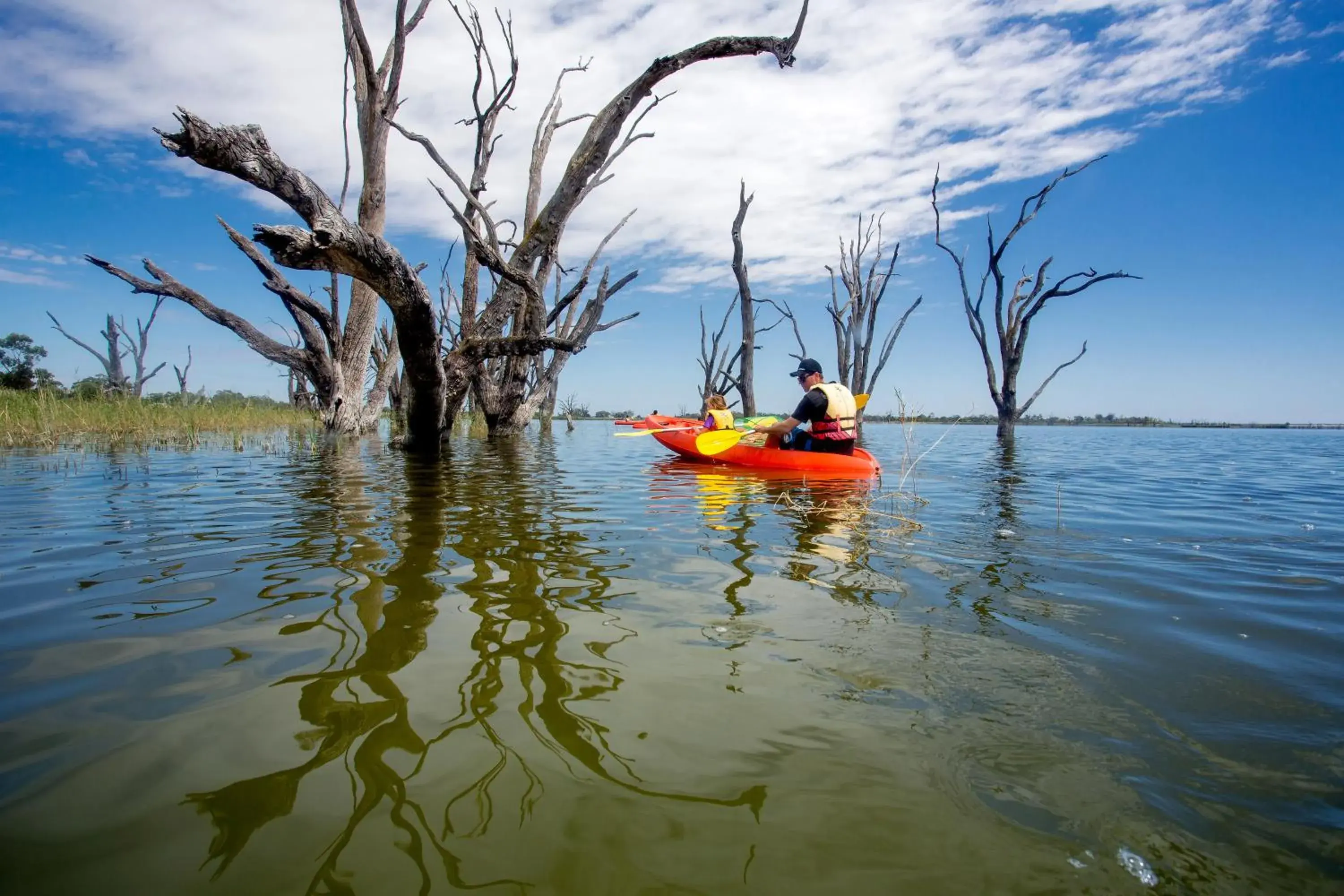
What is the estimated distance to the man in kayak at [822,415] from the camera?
27.7 ft

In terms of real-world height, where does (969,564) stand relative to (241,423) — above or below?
below

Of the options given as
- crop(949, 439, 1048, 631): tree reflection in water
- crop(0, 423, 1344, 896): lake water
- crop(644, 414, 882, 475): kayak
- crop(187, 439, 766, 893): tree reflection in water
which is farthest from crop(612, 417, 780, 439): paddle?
crop(0, 423, 1344, 896): lake water

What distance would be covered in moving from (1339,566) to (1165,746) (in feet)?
10.8

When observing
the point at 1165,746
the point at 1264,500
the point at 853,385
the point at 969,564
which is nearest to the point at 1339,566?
the point at 969,564

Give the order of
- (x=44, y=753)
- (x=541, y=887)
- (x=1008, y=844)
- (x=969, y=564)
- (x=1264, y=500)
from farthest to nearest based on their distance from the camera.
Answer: (x=1264, y=500) < (x=969, y=564) < (x=44, y=753) < (x=1008, y=844) < (x=541, y=887)

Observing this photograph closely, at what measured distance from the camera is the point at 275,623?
233cm

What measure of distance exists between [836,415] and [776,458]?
1.04 meters

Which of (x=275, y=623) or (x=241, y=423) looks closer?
(x=275, y=623)

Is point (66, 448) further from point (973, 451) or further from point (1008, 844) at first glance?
point (973, 451)

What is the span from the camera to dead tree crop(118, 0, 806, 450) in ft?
16.6

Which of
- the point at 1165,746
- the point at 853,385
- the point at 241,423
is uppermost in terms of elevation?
the point at 853,385

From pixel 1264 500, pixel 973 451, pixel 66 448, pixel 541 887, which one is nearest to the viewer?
pixel 541 887

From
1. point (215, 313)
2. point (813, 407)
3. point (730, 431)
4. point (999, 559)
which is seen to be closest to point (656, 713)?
point (999, 559)

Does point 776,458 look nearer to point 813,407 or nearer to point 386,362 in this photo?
point 813,407
